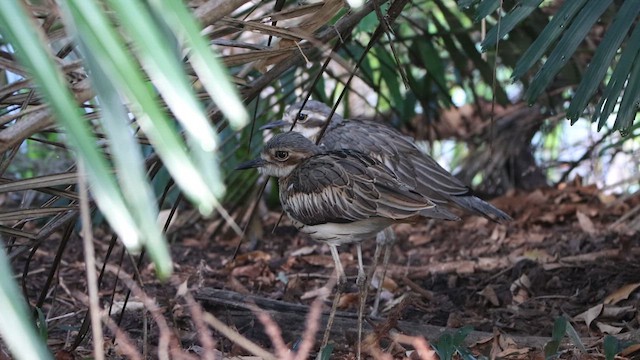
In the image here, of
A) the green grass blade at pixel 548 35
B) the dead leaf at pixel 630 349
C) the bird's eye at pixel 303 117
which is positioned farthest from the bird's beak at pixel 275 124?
the dead leaf at pixel 630 349

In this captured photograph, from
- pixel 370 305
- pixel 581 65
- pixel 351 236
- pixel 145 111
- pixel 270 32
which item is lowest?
pixel 370 305

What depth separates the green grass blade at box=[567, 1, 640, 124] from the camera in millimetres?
3166

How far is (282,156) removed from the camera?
14.3ft

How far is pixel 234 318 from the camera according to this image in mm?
4062

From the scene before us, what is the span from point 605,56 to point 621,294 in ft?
4.56

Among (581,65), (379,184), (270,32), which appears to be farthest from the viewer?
(581,65)

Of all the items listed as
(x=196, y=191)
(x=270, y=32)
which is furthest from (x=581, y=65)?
(x=196, y=191)

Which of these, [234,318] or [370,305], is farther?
[370,305]

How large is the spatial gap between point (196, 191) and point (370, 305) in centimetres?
361

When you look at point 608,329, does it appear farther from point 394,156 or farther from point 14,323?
point 14,323

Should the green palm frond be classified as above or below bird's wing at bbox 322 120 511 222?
above

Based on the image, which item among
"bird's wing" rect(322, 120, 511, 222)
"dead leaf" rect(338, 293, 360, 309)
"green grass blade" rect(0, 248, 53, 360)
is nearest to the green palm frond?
"bird's wing" rect(322, 120, 511, 222)

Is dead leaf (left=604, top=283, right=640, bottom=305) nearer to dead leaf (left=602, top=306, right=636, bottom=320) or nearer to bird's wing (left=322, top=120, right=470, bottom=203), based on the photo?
dead leaf (left=602, top=306, right=636, bottom=320)

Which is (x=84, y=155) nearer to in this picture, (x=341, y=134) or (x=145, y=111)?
(x=145, y=111)
